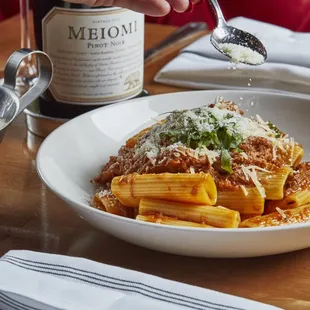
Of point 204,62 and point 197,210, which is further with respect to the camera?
point 204,62

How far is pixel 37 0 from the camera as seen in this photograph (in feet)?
4.76

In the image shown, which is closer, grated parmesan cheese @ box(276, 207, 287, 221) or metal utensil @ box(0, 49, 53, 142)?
grated parmesan cheese @ box(276, 207, 287, 221)

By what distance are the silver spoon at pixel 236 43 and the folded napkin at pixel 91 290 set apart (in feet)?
2.00

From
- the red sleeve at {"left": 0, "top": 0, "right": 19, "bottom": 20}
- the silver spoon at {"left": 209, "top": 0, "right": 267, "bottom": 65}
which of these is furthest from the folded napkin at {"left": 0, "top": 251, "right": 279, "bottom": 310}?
the red sleeve at {"left": 0, "top": 0, "right": 19, "bottom": 20}

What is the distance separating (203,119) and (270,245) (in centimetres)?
26

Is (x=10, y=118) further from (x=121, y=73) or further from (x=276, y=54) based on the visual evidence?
(x=276, y=54)

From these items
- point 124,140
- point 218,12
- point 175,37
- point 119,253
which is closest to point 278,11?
point 175,37

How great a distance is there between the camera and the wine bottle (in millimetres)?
1417

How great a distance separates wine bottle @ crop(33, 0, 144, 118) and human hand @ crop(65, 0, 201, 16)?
0.13m

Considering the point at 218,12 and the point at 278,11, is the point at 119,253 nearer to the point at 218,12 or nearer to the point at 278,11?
the point at 218,12

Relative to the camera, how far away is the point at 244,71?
171cm

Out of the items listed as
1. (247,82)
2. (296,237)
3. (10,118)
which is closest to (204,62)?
(247,82)

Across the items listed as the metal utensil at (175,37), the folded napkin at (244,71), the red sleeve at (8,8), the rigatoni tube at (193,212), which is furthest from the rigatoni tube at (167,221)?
the red sleeve at (8,8)

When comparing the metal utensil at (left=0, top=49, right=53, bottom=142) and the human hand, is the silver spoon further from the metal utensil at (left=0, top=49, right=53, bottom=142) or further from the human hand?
the metal utensil at (left=0, top=49, right=53, bottom=142)
